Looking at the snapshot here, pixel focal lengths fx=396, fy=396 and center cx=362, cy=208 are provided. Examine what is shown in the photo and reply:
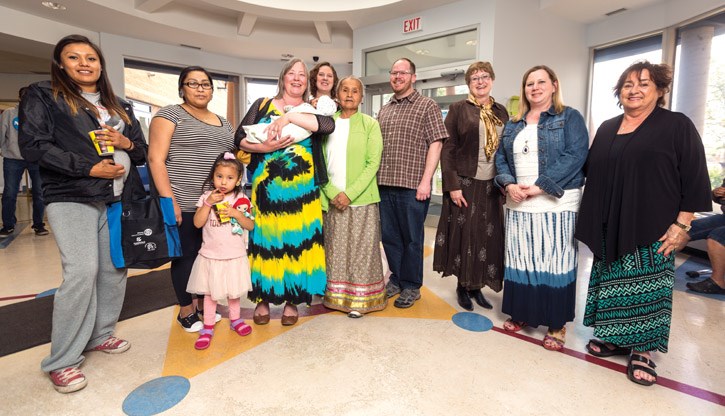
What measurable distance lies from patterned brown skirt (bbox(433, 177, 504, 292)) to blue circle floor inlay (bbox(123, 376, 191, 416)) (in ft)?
5.95

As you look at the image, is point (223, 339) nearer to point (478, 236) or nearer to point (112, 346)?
point (112, 346)

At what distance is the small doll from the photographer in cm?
228

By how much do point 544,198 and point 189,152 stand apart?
2.01 m

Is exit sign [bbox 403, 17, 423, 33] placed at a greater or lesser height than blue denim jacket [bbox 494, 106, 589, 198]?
greater

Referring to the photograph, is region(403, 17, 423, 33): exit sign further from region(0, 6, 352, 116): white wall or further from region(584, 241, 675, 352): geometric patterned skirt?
region(584, 241, 675, 352): geometric patterned skirt

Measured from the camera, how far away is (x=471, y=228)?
8.81 ft

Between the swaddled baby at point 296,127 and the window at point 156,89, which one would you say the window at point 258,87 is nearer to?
the window at point 156,89

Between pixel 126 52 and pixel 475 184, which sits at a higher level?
pixel 126 52

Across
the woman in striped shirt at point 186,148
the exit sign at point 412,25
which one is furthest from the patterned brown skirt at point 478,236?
the exit sign at point 412,25

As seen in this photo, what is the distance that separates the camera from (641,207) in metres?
1.89

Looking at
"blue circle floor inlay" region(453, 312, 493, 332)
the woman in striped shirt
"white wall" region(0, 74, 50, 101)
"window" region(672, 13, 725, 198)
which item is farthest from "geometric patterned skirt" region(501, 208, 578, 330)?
"white wall" region(0, 74, 50, 101)

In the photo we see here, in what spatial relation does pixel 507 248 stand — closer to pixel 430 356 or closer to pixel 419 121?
pixel 430 356

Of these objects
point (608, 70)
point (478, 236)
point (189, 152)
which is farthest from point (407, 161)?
point (608, 70)

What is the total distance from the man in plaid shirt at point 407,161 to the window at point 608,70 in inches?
173
